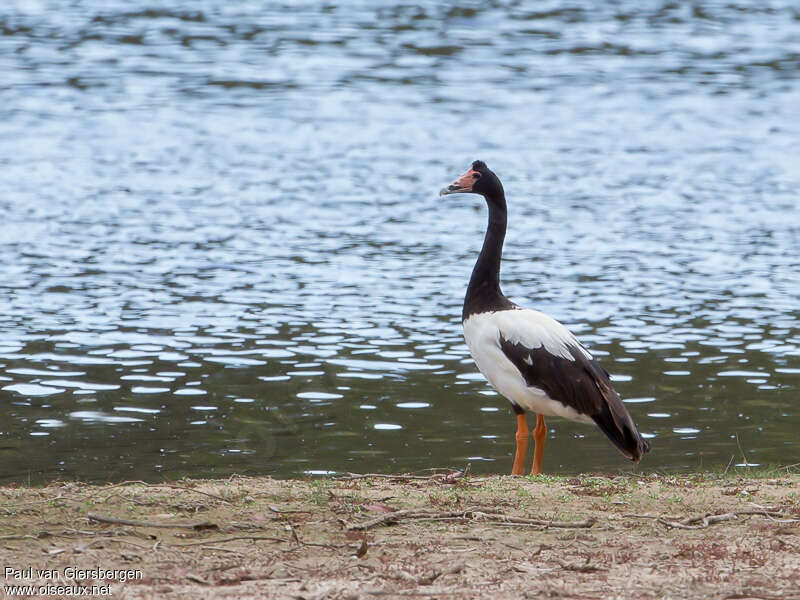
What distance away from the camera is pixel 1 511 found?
7.88 metres

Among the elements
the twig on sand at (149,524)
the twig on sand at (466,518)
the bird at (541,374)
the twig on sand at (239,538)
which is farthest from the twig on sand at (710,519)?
the twig on sand at (149,524)

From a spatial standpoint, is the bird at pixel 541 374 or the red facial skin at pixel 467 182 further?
the red facial skin at pixel 467 182

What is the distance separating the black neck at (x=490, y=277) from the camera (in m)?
10.6

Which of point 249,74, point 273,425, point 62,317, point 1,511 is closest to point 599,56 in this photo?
point 249,74

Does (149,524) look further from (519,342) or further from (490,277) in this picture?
(490,277)

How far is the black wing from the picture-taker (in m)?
9.84

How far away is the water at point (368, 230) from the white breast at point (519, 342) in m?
1.00

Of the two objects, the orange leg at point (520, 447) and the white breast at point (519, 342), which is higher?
the white breast at point (519, 342)

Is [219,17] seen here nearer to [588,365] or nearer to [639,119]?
[639,119]

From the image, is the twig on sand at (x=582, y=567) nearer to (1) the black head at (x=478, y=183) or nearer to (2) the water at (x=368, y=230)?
(2) the water at (x=368, y=230)

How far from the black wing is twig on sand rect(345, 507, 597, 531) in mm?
2060

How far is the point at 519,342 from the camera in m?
10.1

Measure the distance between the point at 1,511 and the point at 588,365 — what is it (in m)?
4.13

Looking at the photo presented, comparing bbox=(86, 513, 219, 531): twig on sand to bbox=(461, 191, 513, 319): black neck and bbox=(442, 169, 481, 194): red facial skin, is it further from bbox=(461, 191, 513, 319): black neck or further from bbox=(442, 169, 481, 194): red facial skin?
bbox=(442, 169, 481, 194): red facial skin
